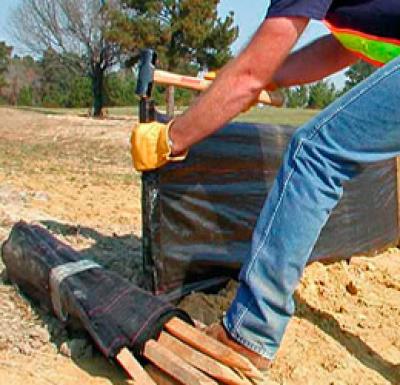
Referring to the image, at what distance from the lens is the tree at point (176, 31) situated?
100 ft

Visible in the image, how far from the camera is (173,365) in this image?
7.23 feet

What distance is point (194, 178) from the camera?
324 centimetres

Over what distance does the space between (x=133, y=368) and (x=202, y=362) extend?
25 centimetres

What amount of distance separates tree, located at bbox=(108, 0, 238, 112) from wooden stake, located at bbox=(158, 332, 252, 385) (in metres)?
28.5

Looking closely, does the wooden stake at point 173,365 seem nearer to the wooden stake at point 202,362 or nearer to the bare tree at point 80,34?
the wooden stake at point 202,362

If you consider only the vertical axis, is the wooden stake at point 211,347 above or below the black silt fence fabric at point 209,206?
below

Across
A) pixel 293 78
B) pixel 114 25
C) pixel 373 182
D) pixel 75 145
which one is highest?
pixel 114 25

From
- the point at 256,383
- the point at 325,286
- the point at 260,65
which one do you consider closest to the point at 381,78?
the point at 260,65

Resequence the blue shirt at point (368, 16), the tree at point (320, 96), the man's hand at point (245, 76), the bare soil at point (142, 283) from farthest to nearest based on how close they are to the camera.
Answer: the tree at point (320, 96) → the bare soil at point (142, 283) → the blue shirt at point (368, 16) → the man's hand at point (245, 76)

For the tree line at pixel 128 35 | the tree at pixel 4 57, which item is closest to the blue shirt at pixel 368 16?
the tree line at pixel 128 35

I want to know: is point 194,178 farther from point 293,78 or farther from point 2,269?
point 2,269

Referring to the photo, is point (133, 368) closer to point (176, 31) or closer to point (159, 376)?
point (159, 376)

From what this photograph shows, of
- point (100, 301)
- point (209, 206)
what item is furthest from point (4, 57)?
point (100, 301)

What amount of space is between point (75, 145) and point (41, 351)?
43.2 feet
